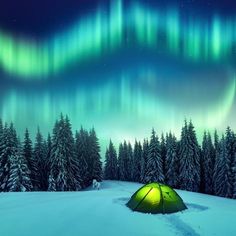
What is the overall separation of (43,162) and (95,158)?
44.5 ft

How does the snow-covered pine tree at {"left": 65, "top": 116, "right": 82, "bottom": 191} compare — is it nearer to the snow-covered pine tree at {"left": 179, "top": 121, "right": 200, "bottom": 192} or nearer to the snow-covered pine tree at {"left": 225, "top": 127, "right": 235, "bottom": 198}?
the snow-covered pine tree at {"left": 179, "top": 121, "right": 200, "bottom": 192}

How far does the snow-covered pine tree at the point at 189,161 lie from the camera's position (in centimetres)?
5000

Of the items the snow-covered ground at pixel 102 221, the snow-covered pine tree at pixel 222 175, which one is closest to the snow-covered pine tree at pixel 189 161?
the snow-covered pine tree at pixel 222 175

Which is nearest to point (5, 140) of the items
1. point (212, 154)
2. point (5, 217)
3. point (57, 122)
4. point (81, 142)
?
point (57, 122)

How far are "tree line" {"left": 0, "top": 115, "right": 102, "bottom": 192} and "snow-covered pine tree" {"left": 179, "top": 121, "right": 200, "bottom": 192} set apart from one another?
18.5 meters

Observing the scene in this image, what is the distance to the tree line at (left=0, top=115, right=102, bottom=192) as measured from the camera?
34706mm

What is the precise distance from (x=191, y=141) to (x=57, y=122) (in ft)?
80.2

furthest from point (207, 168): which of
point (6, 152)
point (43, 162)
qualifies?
point (6, 152)

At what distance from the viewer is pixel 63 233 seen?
9.22 meters

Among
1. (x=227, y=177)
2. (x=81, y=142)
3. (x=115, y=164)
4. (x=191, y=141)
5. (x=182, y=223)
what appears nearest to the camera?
(x=182, y=223)

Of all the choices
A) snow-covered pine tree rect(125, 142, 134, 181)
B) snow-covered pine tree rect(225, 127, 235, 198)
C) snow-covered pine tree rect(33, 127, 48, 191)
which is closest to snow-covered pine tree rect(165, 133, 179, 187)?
snow-covered pine tree rect(225, 127, 235, 198)

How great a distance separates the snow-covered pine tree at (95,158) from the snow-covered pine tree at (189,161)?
57.8 ft

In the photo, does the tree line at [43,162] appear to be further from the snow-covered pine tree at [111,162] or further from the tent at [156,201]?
the snow-covered pine tree at [111,162]

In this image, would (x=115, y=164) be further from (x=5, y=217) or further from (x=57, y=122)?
(x=5, y=217)
